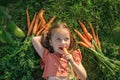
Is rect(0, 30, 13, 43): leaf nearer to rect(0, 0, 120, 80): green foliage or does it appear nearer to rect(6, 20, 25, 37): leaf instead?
rect(6, 20, 25, 37): leaf

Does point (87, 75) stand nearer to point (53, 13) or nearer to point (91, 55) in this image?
point (91, 55)

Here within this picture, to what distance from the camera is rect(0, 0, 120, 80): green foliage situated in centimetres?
191

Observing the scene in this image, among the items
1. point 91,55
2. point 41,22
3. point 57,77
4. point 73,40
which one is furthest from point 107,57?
point 41,22

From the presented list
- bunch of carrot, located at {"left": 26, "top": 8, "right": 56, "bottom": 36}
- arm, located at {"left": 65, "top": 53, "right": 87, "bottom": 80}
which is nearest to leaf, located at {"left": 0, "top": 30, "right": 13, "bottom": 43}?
arm, located at {"left": 65, "top": 53, "right": 87, "bottom": 80}

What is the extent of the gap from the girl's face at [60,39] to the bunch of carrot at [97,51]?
23cm

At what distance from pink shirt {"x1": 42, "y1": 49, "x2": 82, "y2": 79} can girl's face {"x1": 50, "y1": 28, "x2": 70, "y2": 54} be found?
75 mm

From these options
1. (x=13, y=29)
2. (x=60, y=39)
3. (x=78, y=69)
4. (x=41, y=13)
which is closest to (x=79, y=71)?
(x=78, y=69)

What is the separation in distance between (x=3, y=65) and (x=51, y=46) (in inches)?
15.6

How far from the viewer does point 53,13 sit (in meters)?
2.09

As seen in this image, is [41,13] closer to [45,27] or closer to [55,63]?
[45,27]

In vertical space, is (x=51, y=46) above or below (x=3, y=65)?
above

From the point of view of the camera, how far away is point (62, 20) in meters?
2.08

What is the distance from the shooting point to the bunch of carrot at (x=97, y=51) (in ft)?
6.36

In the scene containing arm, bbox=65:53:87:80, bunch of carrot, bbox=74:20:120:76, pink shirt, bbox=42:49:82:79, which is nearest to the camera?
arm, bbox=65:53:87:80
